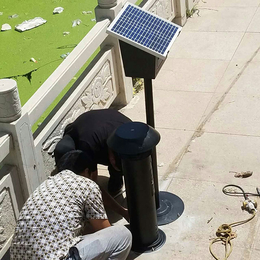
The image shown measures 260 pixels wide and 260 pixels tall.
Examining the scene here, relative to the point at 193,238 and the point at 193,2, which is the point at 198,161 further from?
the point at 193,2

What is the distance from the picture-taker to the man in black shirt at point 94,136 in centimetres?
475

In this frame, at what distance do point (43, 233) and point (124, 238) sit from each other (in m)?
0.76

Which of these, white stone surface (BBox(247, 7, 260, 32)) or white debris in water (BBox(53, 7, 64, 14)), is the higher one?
white debris in water (BBox(53, 7, 64, 14))

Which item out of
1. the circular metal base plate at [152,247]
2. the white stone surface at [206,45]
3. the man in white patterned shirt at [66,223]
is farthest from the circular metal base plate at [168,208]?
the white stone surface at [206,45]

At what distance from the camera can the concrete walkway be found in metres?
4.76

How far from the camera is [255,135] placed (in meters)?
5.98

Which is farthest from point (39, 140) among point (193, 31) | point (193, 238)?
point (193, 31)

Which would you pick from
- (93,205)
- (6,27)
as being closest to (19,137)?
(93,205)

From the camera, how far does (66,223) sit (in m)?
3.78

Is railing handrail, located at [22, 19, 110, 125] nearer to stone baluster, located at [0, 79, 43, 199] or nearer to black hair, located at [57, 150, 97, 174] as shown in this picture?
stone baluster, located at [0, 79, 43, 199]

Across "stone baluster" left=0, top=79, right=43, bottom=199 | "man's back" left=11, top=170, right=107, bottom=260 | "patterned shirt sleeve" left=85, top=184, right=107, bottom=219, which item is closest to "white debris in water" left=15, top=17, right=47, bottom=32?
"stone baluster" left=0, top=79, right=43, bottom=199

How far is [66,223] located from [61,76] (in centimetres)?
185

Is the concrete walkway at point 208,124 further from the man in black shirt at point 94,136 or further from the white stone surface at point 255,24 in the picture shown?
the man in black shirt at point 94,136

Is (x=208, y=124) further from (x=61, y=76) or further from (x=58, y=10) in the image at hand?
(x=58, y=10)
